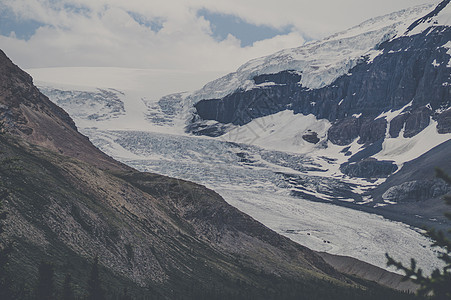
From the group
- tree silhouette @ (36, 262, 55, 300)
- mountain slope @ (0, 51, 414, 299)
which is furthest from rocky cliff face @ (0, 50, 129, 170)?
tree silhouette @ (36, 262, 55, 300)

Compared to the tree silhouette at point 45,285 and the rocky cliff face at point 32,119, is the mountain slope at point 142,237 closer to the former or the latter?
the rocky cliff face at point 32,119

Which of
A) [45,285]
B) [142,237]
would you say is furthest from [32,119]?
[45,285]

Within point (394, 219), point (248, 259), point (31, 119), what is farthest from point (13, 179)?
point (394, 219)

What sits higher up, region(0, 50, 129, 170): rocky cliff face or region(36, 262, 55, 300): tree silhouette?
region(0, 50, 129, 170): rocky cliff face

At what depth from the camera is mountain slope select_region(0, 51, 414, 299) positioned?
205ft

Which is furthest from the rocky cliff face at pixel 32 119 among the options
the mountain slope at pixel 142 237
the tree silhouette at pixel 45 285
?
the tree silhouette at pixel 45 285

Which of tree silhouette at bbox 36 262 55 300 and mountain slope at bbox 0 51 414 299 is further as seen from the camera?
mountain slope at bbox 0 51 414 299

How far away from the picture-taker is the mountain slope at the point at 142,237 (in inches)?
2458

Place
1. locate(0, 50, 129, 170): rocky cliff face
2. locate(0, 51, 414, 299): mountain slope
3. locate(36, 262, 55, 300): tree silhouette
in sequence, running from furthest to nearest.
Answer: locate(0, 50, 129, 170): rocky cliff face → locate(0, 51, 414, 299): mountain slope → locate(36, 262, 55, 300): tree silhouette

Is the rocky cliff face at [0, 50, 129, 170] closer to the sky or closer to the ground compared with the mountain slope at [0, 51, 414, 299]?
closer to the sky

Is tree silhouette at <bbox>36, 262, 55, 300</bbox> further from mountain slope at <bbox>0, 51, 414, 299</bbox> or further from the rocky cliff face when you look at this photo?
the rocky cliff face

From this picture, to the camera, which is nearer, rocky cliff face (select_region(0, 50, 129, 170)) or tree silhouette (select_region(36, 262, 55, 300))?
tree silhouette (select_region(36, 262, 55, 300))

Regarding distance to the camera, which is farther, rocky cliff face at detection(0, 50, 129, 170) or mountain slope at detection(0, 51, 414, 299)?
rocky cliff face at detection(0, 50, 129, 170)

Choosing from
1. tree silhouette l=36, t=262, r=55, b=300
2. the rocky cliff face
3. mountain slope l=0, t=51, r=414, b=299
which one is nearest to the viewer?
tree silhouette l=36, t=262, r=55, b=300
